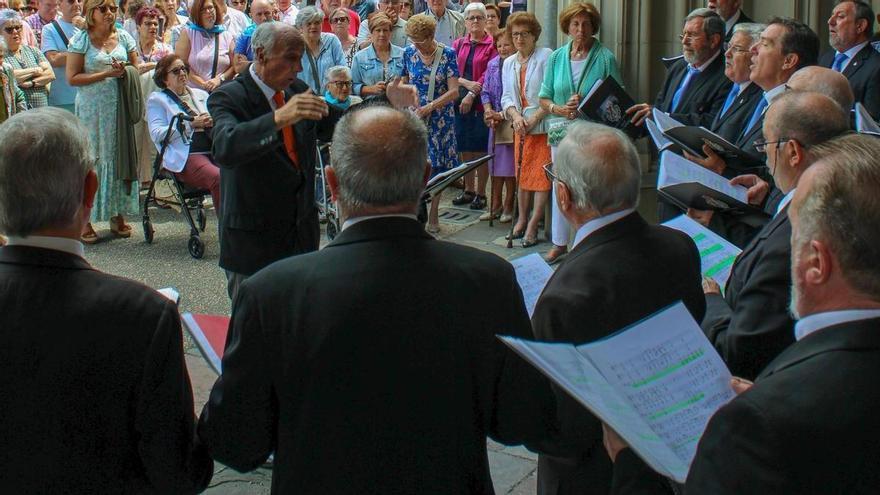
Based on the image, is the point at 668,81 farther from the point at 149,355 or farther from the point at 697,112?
the point at 149,355

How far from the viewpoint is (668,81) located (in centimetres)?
682

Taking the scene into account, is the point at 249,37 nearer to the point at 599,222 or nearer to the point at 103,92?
the point at 103,92

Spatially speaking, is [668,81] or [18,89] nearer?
[668,81]

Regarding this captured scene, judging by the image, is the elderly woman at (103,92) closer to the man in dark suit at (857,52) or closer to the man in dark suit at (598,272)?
the man in dark suit at (857,52)

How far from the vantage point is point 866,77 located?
6406mm

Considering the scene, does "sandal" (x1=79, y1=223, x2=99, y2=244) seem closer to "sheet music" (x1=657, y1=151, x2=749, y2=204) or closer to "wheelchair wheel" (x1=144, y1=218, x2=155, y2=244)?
"wheelchair wheel" (x1=144, y1=218, x2=155, y2=244)

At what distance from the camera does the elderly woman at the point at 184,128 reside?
8.63 metres

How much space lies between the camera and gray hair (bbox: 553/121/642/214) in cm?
290

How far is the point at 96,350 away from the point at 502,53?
756cm

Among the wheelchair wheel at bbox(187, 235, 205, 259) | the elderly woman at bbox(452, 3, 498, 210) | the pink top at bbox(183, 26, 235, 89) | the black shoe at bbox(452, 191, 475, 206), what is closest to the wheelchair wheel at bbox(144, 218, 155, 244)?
the wheelchair wheel at bbox(187, 235, 205, 259)

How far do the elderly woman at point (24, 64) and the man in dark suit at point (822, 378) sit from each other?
8692 millimetres

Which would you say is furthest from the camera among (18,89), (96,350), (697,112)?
(18,89)

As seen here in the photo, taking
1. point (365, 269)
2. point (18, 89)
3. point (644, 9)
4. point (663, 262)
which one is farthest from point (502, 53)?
point (365, 269)

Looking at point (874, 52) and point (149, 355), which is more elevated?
point (874, 52)
